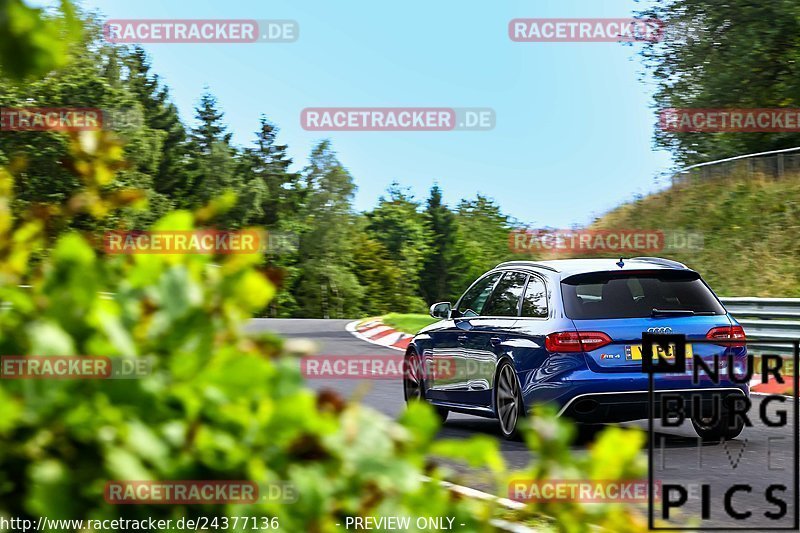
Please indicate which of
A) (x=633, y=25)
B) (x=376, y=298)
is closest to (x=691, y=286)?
(x=633, y=25)

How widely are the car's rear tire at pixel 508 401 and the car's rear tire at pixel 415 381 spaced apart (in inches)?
74.8

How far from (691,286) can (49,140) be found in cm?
5635

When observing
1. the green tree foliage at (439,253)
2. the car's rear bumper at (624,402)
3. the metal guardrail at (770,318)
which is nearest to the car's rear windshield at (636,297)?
the car's rear bumper at (624,402)

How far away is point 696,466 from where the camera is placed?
29.3 feet

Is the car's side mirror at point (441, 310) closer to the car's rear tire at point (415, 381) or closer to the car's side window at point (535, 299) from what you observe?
the car's rear tire at point (415, 381)

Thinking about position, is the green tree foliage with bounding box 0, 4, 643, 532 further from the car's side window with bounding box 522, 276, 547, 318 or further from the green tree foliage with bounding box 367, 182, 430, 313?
the green tree foliage with bounding box 367, 182, 430, 313

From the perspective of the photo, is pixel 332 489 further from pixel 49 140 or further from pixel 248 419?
pixel 49 140

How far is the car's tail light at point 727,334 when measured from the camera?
10.2m

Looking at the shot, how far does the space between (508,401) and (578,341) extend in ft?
3.31

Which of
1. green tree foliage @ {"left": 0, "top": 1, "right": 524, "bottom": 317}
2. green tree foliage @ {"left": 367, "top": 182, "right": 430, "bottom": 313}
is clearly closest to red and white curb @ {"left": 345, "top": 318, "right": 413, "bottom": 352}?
green tree foliage @ {"left": 0, "top": 1, "right": 524, "bottom": 317}

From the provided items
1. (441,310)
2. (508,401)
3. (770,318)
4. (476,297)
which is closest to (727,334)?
(508,401)

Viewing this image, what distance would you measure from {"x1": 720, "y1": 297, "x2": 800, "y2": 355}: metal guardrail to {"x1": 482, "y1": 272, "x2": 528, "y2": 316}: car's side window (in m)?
7.97

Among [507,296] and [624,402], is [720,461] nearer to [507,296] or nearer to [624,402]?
[624,402]

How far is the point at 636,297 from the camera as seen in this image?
10.7 meters
